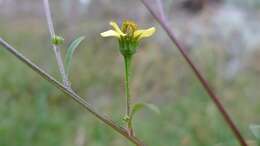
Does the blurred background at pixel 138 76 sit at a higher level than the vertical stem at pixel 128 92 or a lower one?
lower

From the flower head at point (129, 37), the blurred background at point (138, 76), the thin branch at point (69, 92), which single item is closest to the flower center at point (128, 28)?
the flower head at point (129, 37)

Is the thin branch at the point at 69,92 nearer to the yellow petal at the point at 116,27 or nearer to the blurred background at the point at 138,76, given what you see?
the yellow petal at the point at 116,27

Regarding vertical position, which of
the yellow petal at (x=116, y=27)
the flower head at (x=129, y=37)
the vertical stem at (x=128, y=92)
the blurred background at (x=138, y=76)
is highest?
the yellow petal at (x=116, y=27)

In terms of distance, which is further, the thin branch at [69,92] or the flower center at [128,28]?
the flower center at [128,28]

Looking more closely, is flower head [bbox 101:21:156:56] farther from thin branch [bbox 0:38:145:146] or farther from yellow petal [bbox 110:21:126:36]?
thin branch [bbox 0:38:145:146]

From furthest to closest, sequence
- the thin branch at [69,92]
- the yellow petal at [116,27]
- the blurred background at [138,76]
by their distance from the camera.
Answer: the blurred background at [138,76]
the yellow petal at [116,27]
the thin branch at [69,92]

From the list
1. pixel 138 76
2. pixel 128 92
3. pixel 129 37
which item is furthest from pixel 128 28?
pixel 138 76

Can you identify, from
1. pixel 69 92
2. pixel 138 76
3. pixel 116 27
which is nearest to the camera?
pixel 69 92

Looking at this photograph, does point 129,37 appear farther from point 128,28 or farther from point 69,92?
point 69,92

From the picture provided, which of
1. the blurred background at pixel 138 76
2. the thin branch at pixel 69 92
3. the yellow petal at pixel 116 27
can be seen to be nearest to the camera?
the thin branch at pixel 69 92
